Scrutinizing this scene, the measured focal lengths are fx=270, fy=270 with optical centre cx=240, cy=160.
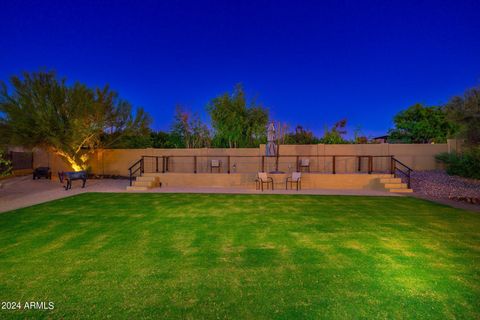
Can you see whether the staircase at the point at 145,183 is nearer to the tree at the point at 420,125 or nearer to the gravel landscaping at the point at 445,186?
the gravel landscaping at the point at 445,186

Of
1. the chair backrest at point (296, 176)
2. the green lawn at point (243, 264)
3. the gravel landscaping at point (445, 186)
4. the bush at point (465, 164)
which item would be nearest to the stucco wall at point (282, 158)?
the bush at point (465, 164)

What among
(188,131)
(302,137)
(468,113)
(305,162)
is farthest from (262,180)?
(188,131)

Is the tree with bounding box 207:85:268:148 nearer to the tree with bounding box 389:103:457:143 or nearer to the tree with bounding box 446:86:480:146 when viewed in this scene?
the tree with bounding box 446:86:480:146

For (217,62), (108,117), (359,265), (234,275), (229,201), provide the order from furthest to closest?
1. (217,62)
2. (108,117)
3. (229,201)
4. (359,265)
5. (234,275)

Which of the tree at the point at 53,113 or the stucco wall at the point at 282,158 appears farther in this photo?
the stucco wall at the point at 282,158

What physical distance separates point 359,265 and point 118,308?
2.61m

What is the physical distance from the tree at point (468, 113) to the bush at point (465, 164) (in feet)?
1.92

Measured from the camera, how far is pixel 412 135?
2045 cm

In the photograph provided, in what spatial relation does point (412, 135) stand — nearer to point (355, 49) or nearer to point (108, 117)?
point (355, 49)

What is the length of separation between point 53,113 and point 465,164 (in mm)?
16881

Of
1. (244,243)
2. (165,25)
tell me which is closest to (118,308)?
(244,243)

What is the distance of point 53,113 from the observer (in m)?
11.4

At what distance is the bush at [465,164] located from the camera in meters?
9.85

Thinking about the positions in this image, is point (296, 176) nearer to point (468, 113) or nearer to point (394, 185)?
point (394, 185)
